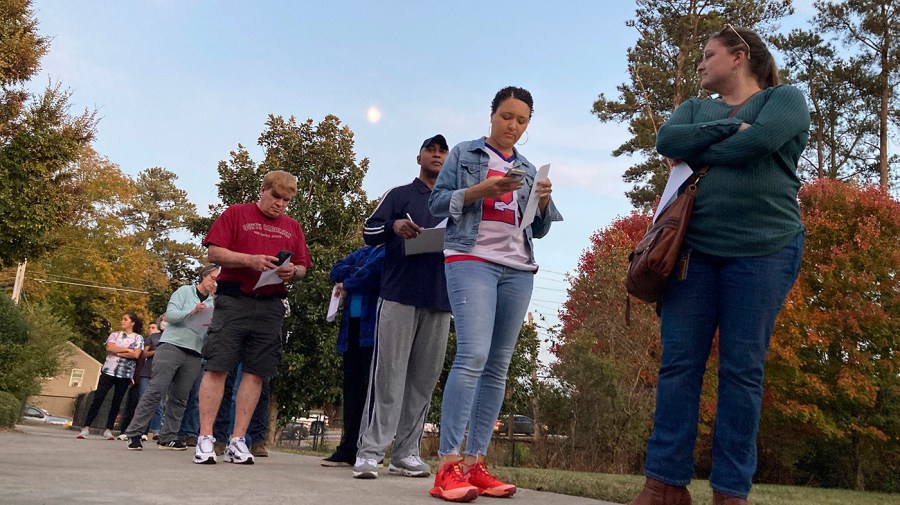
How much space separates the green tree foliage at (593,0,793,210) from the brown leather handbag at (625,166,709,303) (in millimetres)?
26733

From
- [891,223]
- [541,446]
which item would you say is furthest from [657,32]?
[541,446]

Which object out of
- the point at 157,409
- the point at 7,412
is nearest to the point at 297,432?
the point at 7,412

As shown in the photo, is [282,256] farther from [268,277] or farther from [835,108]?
[835,108]

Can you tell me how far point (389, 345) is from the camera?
5.18 m

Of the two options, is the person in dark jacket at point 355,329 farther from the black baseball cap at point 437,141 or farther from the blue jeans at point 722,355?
the blue jeans at point 722,355

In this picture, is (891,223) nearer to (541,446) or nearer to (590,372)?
(590,372)

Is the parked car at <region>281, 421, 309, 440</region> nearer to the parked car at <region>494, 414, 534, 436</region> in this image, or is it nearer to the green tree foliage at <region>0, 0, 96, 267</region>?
the parked car at <region>494, 414, 534, 436</region>

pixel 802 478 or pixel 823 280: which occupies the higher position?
pixel 823 280

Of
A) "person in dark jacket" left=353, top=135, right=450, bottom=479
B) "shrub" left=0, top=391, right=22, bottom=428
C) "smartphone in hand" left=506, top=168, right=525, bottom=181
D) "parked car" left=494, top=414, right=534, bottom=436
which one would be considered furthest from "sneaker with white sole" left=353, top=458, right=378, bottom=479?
"parked car" left=494, top=414, right=534, bottom=436

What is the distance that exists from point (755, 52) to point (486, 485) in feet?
7.54

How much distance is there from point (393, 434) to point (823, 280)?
17.0 meters

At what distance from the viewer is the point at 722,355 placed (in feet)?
9.95

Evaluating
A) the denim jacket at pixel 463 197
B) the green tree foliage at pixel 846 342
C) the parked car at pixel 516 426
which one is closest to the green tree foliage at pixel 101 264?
the parked car at pixel 516 426

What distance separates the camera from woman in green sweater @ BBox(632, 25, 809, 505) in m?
2.98
